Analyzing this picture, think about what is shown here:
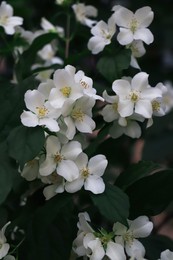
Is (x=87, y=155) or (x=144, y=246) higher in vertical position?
(x=87, y=155)

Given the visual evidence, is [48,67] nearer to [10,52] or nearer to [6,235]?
[10,52]

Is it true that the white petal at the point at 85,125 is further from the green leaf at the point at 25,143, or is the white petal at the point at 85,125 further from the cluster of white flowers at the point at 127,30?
the cluster of white flowers at the point at 127,30

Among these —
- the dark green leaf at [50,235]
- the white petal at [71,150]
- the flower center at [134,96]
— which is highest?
the flower center at [134,96]

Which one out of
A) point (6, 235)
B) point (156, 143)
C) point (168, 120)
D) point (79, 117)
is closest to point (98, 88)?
point (79, 117)

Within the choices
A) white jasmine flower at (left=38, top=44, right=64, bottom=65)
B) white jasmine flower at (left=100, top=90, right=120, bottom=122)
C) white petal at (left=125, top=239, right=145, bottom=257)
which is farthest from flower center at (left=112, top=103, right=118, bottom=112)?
white jasmine flower at (left=38, top=44, right=64, bottom=65)

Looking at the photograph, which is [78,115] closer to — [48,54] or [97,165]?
[97,165]

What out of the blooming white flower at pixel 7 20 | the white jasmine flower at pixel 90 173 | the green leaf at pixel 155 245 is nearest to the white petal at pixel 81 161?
the white jasmine flower at pixel 90 173
